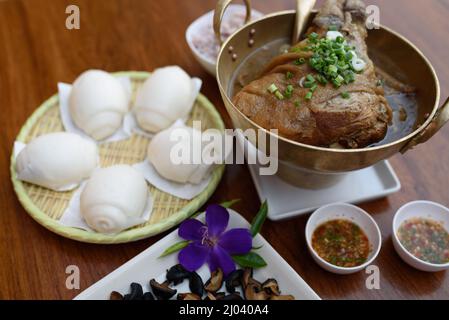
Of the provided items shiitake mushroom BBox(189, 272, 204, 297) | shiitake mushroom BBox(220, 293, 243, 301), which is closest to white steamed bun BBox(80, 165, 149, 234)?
shiitake mushroom BBox(189, 272, 204, 297)

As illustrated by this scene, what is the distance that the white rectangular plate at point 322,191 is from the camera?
148 centimetres

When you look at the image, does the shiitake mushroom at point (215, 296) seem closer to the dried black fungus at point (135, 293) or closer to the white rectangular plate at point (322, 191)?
the dried black fungus at point (135, 293)

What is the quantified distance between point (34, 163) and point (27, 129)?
289 mm

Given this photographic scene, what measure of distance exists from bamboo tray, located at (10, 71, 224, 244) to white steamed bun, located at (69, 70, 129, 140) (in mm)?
77

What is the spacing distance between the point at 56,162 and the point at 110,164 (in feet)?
0.73

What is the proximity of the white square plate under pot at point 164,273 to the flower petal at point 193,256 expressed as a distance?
34 mm

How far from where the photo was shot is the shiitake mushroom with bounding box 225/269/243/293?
1.31 m

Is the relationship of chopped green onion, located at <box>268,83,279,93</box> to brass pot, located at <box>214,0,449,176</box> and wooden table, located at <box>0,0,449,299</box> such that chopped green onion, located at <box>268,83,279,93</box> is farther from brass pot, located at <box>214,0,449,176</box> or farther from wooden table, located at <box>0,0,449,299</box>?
wooden table, located at <box>0,0,449,299</box>

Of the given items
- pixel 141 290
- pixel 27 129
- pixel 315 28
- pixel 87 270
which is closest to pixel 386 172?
pixel 315 28

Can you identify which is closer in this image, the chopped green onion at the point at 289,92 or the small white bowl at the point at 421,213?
the chopped green onion at the point at 289,92

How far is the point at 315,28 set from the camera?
149 centimetres

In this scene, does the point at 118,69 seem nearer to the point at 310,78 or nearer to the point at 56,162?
the point at 56,162

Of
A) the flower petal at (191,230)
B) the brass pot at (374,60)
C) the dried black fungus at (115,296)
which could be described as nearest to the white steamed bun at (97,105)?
the brass pot at (374,60)
